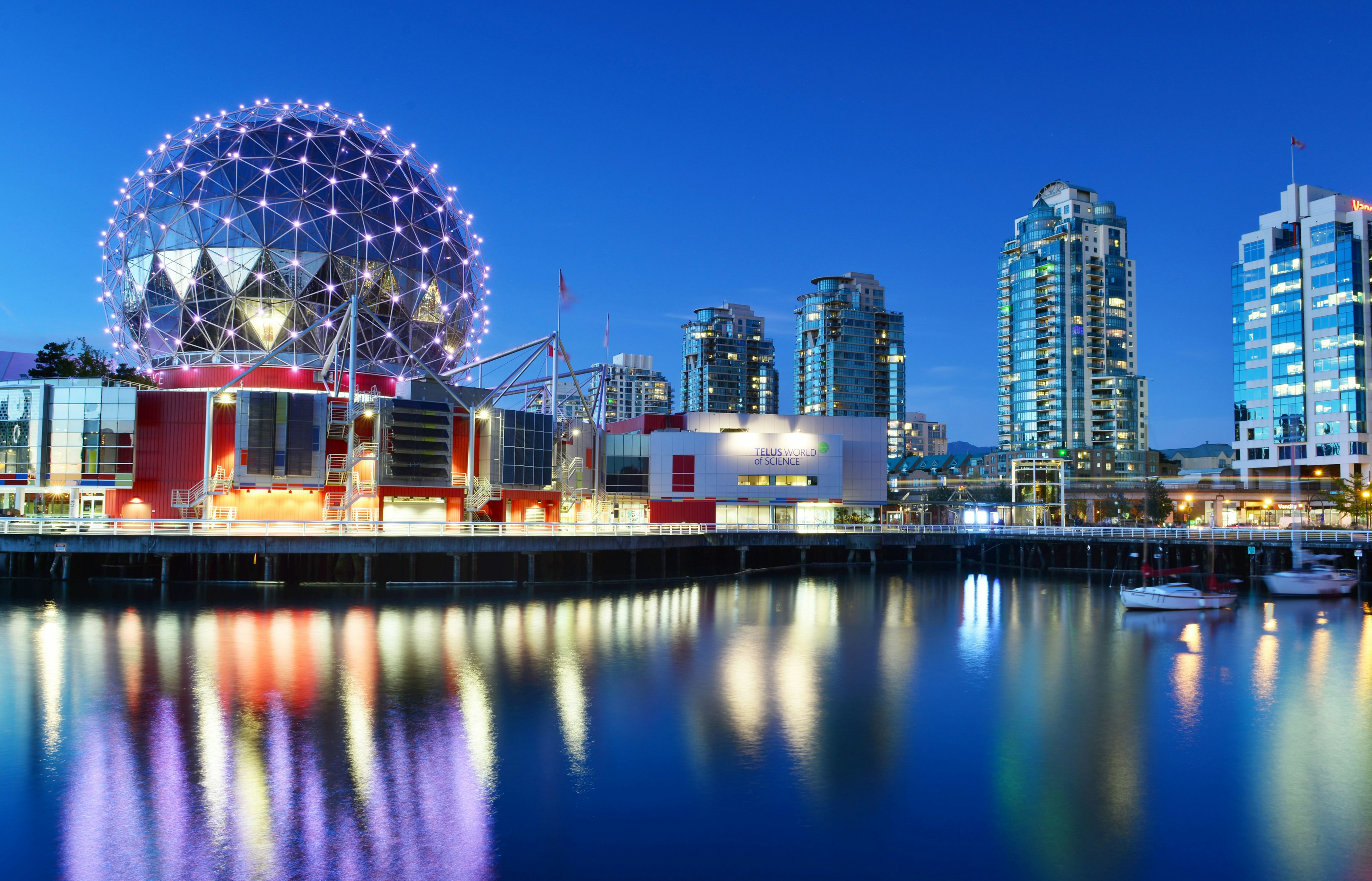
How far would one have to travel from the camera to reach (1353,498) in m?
83.3

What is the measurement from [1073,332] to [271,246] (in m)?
146

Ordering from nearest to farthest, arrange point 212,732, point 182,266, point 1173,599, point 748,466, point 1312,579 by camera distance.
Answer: point 212,732 → point 1173,599 → point 1312,579 → point 182,266 → point 748,466

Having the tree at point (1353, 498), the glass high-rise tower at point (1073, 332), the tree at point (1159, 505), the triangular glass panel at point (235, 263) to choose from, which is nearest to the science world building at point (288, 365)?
the triangular glass panel at point (235, 263)

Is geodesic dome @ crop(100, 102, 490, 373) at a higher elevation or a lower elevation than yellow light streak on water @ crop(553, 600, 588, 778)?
higher

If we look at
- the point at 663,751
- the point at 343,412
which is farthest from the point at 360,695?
the point at 343,412

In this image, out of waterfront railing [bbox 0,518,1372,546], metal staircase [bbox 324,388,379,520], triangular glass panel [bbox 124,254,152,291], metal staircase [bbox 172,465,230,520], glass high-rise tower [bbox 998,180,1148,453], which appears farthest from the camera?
glass high-rise tower [bbox 998,180,1148,453]

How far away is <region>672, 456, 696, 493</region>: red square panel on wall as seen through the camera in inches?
3056

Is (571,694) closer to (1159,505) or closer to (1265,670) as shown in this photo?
(1265,670)

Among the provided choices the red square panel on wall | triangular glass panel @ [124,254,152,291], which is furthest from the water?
the red square panel on wall

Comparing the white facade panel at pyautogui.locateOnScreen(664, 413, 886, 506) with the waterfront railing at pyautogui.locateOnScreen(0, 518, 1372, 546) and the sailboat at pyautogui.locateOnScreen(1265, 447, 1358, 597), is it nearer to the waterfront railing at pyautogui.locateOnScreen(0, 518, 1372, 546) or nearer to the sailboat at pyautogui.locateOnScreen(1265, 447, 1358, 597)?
the waterfront railing at pyautogui.locateOnScreen(0, 518, 1372, 546)

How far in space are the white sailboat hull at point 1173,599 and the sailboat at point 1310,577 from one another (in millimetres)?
8663

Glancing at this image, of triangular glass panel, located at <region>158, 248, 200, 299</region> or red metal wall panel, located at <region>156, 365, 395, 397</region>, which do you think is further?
triangular glass panel, located at <region>158, 248, 200, 299</region>

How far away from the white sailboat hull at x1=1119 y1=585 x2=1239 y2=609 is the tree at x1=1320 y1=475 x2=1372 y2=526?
41.2m

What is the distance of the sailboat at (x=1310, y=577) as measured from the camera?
52.7m
